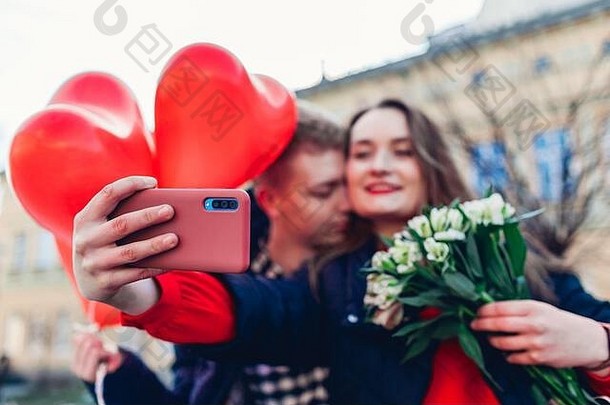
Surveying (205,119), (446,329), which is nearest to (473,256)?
(446,329)

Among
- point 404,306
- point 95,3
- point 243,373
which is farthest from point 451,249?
point 95,3

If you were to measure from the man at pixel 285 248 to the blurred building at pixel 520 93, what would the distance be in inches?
6.4

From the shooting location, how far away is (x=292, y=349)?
1.02 m

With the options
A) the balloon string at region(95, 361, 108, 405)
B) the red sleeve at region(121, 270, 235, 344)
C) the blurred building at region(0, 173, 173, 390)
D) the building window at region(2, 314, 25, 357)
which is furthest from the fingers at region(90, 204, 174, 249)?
the building window at region(2, 314, 25, 357)

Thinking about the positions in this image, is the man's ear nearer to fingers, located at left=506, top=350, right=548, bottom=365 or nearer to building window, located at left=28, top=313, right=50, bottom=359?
fingers, located at left=506, top=350, right=548, bottom=365

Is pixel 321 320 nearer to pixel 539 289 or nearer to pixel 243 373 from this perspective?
pixel 243 373

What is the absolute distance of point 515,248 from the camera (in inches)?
36.5

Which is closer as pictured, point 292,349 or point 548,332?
point 548,332

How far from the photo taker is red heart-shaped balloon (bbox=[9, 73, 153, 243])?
2.55 ft

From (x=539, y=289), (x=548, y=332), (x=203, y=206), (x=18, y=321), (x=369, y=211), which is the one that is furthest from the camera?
(x=18, y=321)

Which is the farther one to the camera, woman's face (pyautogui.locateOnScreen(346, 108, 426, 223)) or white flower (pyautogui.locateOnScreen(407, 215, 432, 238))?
woman's face (pyautogui.locateOnScreen(346, 108, 426, 223))

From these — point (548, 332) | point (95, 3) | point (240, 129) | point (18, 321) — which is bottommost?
point (18, 321)

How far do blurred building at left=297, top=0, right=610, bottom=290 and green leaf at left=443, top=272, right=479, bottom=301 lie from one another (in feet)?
1.06

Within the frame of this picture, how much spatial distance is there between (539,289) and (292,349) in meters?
0.48
